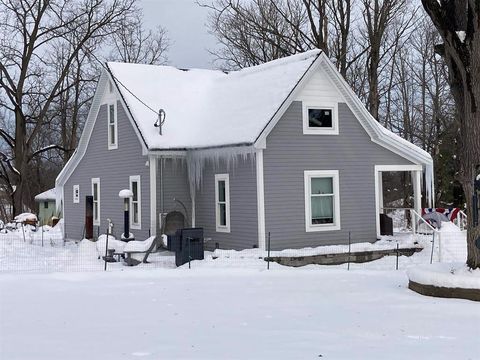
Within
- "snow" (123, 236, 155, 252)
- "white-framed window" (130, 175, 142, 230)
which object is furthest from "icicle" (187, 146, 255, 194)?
"snow" (123, 236, 155, 252)

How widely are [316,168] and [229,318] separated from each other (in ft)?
30.0

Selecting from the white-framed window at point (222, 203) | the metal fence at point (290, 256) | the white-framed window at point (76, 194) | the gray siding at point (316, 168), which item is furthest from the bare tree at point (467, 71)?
the white-framed window at point (76, 194)

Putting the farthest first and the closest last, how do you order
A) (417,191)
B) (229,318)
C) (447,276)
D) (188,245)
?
(417,191), (188,245), (447,276), (229,318)

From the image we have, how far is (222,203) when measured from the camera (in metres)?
17.5

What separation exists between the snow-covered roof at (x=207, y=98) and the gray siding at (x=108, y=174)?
82 centimetres

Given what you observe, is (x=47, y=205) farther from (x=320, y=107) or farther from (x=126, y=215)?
(x=320, y=107)

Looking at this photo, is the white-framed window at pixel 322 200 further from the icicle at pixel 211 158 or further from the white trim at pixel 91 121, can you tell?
the white trim at pixel 91 121

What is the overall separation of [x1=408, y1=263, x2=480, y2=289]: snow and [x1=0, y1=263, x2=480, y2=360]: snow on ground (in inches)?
13.0

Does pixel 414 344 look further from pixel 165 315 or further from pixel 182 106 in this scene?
pixel 182 106

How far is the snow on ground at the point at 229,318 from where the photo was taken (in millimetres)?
6828

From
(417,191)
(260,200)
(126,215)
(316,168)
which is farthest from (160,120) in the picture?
(417,191)

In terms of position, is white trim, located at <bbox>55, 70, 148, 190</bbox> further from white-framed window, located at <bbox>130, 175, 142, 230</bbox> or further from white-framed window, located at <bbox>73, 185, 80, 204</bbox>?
white-framed window, located at <bbox>130, 175, 142, 230</bbox>

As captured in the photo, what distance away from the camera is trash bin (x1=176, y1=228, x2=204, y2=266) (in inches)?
594

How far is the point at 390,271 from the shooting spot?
1414 cm
